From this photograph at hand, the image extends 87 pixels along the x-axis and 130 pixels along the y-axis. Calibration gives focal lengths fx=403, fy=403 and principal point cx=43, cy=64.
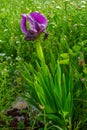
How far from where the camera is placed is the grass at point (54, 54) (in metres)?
3.11

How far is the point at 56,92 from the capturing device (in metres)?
2.92

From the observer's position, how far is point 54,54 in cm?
361

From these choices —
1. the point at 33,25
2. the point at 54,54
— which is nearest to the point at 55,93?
the point at 33,25

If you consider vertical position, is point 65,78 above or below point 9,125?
above

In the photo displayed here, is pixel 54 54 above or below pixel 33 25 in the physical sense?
below

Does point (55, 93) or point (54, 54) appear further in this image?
point (54, 54)

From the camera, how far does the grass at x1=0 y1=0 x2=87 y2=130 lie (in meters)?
3.11

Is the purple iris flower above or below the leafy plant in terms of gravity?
above

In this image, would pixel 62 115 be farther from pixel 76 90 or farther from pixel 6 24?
pixel 6 24

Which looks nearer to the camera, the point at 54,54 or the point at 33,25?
the point at 33,25

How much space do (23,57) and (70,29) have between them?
0.56 meters

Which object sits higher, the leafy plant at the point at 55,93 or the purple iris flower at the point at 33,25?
the purple iris flower at the point at 33,25

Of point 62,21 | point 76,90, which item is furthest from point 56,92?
point 62,21

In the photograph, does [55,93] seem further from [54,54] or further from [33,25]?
[54,54]
